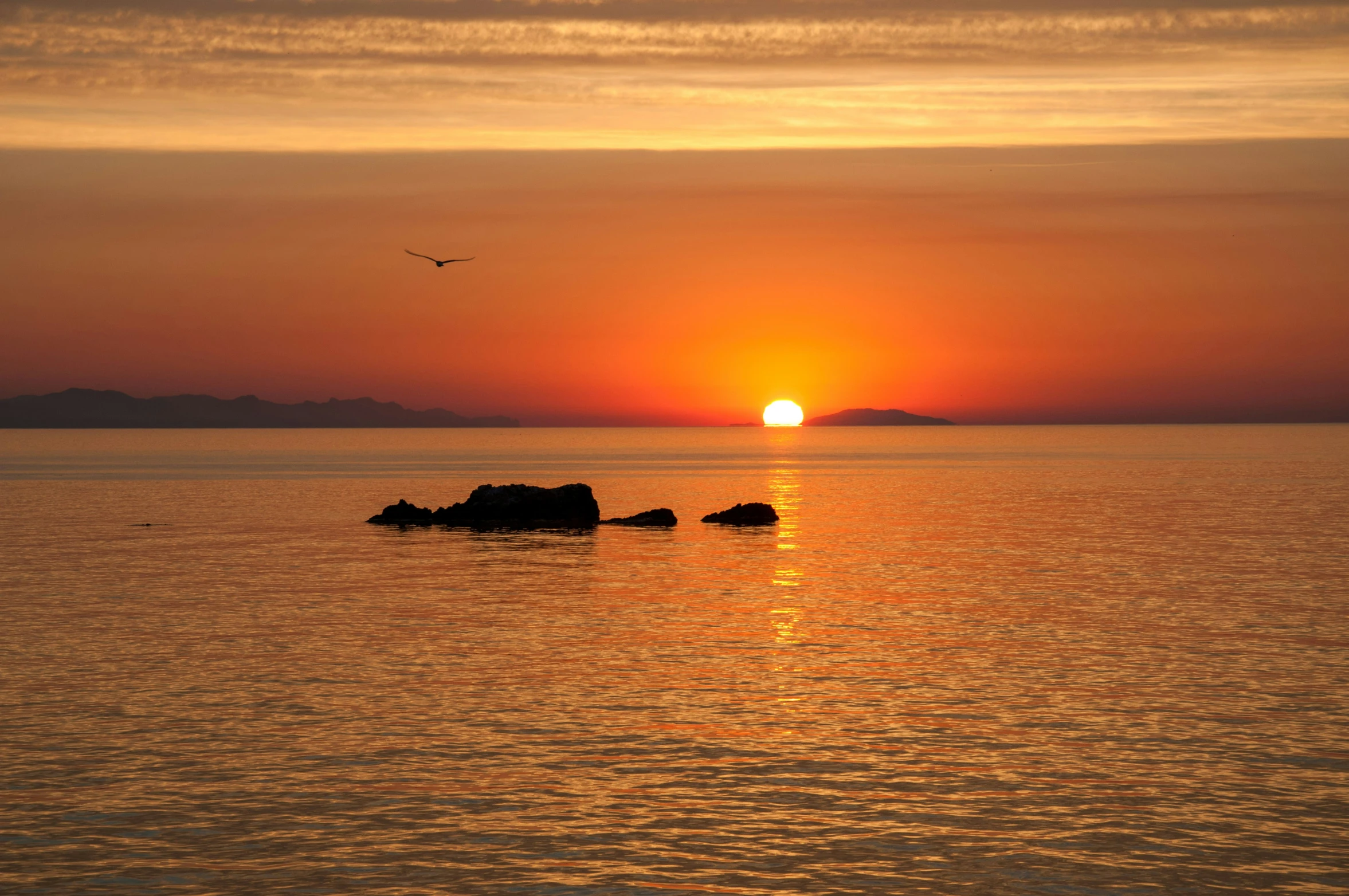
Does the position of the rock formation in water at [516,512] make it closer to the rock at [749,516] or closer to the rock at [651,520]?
the rock at [651,520]

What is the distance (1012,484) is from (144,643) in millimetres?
110912

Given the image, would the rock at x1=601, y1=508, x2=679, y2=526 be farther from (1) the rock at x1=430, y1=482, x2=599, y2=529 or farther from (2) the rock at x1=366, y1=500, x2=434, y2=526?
(2) the rock at x1=366, y1=500, x2=434, y2=526

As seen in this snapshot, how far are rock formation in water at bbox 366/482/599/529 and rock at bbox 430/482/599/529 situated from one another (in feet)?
0.11

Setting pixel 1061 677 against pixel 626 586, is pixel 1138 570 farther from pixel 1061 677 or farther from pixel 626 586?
pixel 1061 677

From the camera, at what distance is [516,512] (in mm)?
76875

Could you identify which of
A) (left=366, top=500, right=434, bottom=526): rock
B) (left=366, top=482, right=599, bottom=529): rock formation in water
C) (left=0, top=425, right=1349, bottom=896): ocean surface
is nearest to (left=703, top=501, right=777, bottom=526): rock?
(left=366, top=482, right=599, bottom=529): rock formation in water

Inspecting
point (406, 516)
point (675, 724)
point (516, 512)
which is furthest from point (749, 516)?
point (675, 724)

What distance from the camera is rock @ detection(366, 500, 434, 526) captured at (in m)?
76.4

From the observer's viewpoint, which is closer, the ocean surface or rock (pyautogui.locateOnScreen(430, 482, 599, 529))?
the ocean surface

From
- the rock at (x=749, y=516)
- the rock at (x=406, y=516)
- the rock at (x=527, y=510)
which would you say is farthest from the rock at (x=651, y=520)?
the rock at (x=406, y=516)

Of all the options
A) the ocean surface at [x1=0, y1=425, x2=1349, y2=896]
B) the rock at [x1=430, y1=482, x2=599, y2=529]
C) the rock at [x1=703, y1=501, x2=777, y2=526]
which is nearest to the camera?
the ocean surface at [x1=0, y1=425, x2=1349, y2=896]

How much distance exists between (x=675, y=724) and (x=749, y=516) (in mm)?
54399

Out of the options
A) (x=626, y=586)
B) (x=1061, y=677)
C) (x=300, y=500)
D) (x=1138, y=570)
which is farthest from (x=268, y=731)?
(x=300, y=500)

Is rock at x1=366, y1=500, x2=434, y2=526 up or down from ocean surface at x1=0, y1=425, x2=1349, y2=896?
up
